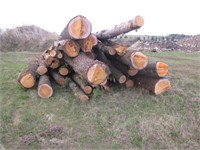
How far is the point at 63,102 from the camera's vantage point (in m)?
6.47

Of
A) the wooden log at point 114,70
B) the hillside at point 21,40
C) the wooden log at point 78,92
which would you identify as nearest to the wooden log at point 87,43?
the wooden log at point 114,70

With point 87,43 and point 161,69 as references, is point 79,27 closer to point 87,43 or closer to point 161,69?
point 87,43

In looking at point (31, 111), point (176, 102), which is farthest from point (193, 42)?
point (31, 111)

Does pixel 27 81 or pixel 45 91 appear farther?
pixel 27 81

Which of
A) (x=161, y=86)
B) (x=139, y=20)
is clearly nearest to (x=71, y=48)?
(x=139, y=20)

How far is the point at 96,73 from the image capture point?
5.89 metres

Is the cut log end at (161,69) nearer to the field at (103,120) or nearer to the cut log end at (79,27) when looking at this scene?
the field at (103,120)

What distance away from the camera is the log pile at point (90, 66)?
249 inches

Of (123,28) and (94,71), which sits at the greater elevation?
(123,28)

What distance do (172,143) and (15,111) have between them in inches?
119

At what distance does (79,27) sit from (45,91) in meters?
1.54

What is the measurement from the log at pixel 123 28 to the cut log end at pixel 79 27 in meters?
0.83

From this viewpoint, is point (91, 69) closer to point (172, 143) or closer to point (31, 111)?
point (31, 111)

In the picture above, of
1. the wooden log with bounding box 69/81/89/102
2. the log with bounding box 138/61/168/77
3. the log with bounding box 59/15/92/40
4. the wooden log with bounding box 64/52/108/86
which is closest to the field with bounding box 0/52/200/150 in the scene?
the wooden log with bounding box 69/81/89/102
